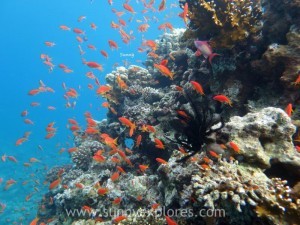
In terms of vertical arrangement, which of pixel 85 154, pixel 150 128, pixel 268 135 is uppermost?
pixel 85 154

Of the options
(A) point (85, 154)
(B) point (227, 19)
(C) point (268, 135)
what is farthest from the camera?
(A) point (85, 154)

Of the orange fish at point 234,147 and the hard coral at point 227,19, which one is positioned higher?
the hard coral at point 227,19

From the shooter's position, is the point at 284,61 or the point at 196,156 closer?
the point at 196,156

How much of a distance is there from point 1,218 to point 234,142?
18.6 meters

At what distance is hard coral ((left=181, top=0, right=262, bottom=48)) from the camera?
6.39 m

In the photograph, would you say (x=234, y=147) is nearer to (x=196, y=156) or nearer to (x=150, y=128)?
(x=196, y=156)

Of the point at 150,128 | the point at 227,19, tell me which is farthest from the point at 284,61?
the point at 150,128

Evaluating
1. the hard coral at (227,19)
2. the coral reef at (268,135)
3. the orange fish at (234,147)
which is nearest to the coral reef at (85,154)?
the hard coral at (227,19)

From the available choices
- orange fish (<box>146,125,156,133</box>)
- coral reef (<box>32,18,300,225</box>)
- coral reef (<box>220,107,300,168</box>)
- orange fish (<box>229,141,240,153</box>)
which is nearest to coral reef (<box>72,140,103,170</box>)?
coral reef (<box>32,18,300,225</box>)

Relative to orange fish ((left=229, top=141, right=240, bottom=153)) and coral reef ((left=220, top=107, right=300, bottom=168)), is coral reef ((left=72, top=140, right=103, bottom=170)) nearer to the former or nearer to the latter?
coral reef ((left=220, top=107, right=300, bottom=168))

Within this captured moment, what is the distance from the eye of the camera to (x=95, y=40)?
496 ft

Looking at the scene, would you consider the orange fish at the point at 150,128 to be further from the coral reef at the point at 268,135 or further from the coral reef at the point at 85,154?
the coral reef at the point at 85,154

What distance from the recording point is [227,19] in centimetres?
638

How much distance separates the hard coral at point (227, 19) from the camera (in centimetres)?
639
